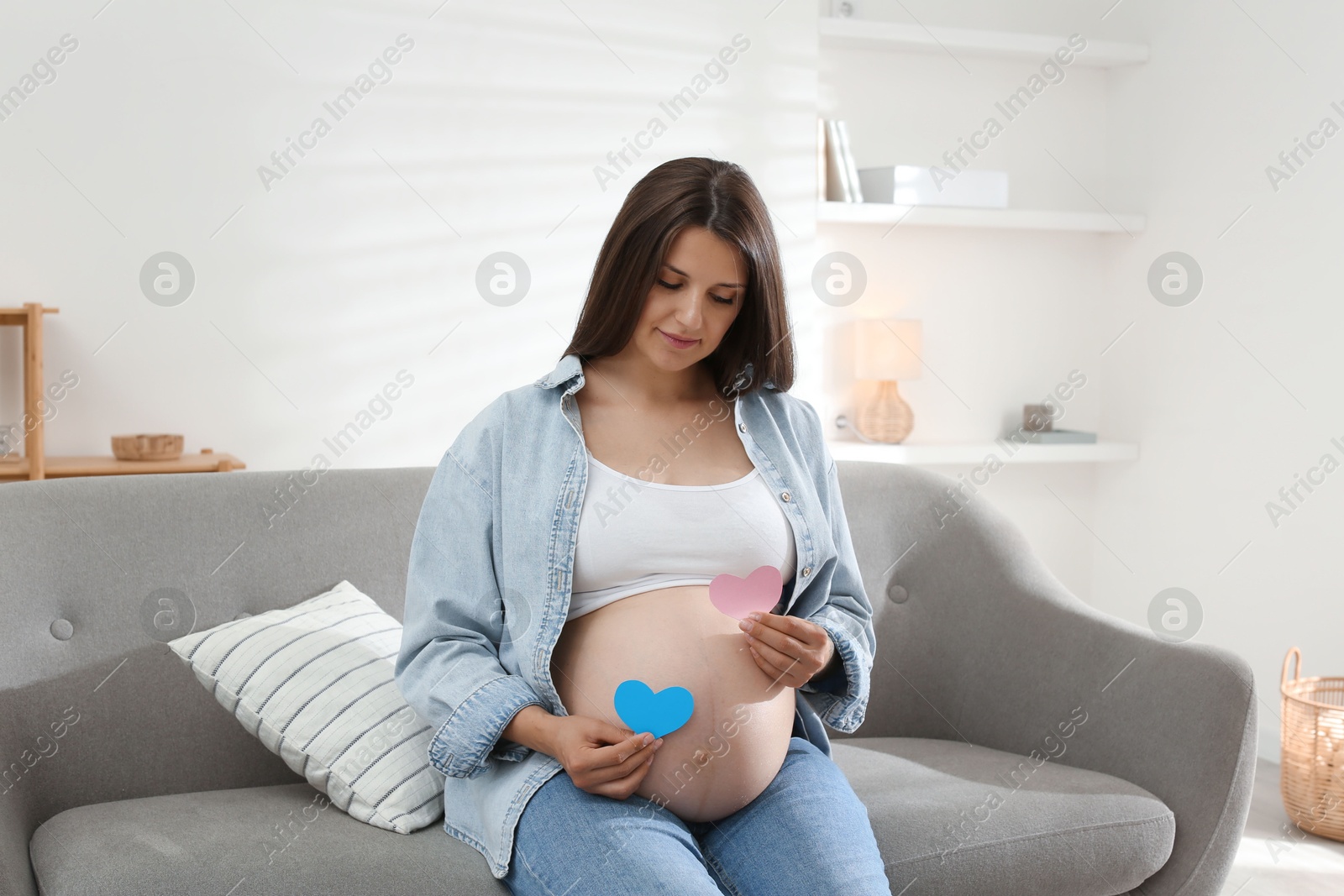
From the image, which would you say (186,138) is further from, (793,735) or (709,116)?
(793,735)

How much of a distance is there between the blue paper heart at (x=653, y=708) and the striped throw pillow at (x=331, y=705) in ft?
1.31

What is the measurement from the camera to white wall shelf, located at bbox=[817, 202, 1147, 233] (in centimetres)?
378

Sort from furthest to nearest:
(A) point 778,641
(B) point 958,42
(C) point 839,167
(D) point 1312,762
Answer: (B) point 958,42, (C) point 839,167, (D) point 1312,762, (A) point 778,641

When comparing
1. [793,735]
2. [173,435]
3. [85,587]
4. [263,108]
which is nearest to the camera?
[793,735]

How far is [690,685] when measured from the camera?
4.55 ft

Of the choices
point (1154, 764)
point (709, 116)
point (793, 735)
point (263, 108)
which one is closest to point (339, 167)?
point (263, 108)

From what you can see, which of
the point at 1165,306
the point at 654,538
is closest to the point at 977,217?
the point at 1165,306

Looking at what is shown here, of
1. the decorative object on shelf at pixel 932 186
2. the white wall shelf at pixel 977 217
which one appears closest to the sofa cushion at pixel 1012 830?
the white wall shelf at pixel 977 217

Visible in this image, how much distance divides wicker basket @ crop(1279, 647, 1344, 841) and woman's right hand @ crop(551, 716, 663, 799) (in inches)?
85.0

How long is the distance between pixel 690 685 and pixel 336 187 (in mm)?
2407

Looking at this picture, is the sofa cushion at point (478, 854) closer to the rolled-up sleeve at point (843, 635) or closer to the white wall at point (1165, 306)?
the rolled-up sleeve at point (843, 635)

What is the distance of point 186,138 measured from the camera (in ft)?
10.4

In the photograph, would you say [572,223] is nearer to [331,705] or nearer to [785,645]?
[331,705]

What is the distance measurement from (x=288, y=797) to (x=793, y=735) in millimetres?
752
